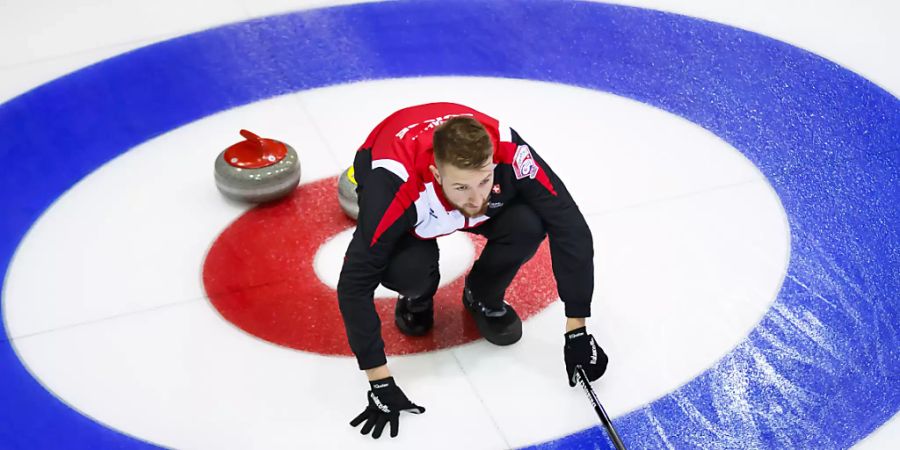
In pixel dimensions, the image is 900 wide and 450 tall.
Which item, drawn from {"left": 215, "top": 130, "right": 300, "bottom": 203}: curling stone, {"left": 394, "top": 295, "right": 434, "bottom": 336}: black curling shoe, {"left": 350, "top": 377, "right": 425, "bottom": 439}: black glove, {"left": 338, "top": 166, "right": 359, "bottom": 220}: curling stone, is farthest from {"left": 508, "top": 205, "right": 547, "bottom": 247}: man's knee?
{"left": 215, "top": 130, "right": 300, "bottom": 203}: curling stone

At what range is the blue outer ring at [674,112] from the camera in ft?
9.37

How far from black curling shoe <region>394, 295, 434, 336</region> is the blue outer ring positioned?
0.58 m

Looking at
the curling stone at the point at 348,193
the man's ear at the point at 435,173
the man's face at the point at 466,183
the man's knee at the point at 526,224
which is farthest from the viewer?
the curling stone at the point at 348,193

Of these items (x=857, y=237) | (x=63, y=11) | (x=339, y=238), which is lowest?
(x=63, y=11)

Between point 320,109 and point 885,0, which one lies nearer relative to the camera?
point 320,109

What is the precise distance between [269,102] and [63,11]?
160 centimetres

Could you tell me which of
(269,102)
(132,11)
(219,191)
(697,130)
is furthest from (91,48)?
(697,130)

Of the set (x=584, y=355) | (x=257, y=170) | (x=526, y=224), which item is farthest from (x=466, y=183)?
(x=257, y=170)

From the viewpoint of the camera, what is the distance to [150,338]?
3227 mm

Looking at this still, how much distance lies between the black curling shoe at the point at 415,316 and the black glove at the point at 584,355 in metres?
0.44

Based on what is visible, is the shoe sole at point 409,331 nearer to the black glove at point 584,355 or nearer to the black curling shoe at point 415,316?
the black curling shoe at point 415,316

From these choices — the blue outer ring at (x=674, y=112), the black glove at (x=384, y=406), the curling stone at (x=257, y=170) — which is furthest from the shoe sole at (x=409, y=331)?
the curling stone at (x=257, y=170)

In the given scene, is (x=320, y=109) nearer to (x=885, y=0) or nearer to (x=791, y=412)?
(x=791, y=412)

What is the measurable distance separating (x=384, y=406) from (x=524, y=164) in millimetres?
732
